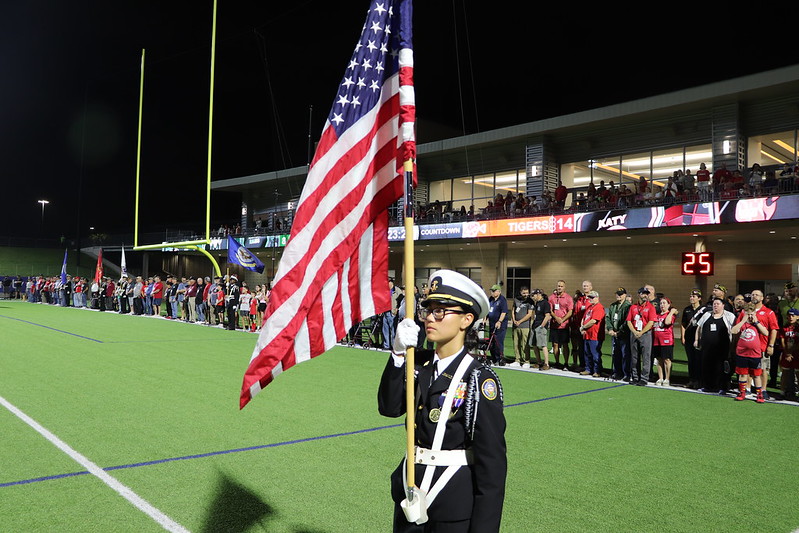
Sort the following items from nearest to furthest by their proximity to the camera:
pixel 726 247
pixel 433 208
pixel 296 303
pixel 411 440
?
pixel 411 440 < pixel 296 303 < pixel 726 247 < pixel 433 208

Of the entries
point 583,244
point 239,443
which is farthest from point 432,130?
point 239,443

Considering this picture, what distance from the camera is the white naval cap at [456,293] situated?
2732mm

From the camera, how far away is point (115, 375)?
1034 centimetres

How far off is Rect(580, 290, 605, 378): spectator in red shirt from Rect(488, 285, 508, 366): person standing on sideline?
6.22 feet

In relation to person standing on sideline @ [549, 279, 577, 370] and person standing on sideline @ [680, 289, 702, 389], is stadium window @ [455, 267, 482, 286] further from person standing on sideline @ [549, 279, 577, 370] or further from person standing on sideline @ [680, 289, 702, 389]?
person standing on sideline @ [680, 289, 702, 389]

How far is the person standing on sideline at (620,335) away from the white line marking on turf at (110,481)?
921cm

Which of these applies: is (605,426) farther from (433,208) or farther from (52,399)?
(433,208)

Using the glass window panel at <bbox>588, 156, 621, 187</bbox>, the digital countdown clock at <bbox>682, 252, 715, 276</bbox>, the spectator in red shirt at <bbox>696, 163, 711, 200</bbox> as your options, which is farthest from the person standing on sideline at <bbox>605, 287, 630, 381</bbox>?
the glass window panel at <bbox>588, 156, 621, 187</bbox>

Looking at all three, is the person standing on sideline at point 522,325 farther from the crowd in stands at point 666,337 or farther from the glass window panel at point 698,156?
the glass window panel at point 698,156

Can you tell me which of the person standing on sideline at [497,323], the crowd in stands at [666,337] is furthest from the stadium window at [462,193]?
the person standing on sideline at [497,323]

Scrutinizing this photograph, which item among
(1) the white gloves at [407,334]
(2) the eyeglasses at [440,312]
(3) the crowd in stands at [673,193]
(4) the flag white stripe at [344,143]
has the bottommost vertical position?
(1) the white gloves at [407,334]

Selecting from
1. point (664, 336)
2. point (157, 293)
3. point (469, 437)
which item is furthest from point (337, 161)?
point (157, 293)

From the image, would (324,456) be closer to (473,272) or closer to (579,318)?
(579,318)

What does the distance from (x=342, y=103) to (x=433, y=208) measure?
26203 millimetres
